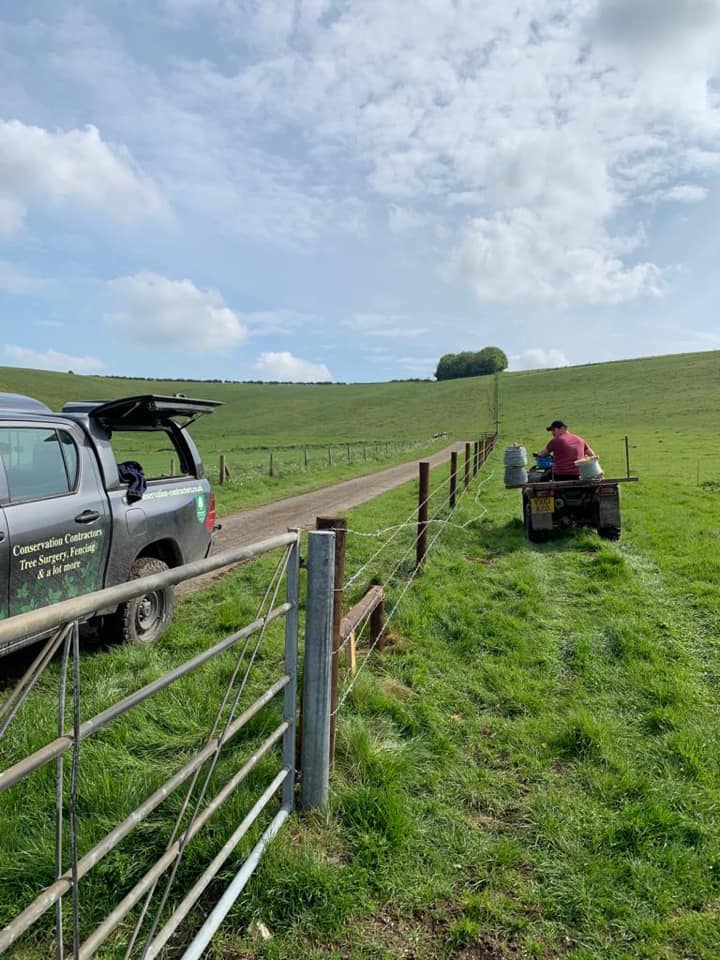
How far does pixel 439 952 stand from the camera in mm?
2281

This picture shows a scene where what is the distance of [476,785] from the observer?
3244mm

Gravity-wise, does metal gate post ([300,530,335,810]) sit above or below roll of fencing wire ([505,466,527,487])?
below

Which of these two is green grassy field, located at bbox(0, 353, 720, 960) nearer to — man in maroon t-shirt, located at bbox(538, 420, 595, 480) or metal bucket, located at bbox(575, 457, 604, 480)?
metal bucket, located at bbox(575, 457, 604, 480)

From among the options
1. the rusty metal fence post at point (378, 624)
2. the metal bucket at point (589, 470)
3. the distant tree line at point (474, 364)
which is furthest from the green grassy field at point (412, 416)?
the distant tree line at point (474, 364)

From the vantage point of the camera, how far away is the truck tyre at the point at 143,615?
185 inches

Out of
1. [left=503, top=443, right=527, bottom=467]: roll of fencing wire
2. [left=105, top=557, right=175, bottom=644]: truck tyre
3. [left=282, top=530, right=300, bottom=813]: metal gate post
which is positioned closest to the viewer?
[left=282, top=530, right=300, bottom=813]: metal gate post

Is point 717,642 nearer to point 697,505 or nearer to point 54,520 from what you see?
point 54,520

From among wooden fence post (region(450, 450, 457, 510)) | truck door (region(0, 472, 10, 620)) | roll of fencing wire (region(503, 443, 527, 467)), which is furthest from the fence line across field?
wooden fence post (region(450, 450, 457, 510))

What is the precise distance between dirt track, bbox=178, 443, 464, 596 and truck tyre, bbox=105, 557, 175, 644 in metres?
1.23

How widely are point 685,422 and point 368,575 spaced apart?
1811 inches

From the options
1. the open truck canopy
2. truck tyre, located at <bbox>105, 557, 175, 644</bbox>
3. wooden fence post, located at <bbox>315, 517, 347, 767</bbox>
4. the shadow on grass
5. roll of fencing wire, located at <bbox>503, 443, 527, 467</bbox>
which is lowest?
the shadow on grass

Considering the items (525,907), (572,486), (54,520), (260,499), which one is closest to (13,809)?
(54,520)

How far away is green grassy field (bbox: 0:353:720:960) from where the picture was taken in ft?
7.79

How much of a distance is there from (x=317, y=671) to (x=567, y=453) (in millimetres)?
7501
